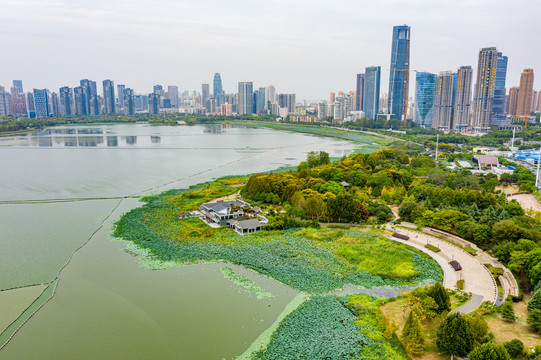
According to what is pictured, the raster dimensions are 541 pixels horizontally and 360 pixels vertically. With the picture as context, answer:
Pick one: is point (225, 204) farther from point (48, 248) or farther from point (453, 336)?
point (453, 336)

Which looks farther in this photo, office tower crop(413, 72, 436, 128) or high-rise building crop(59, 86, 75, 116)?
high-rise building crop(59, 86, 75, 116)

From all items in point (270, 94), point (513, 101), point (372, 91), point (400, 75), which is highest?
point (400, 75)

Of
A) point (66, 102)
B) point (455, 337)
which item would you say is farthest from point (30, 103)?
point (455, 337)

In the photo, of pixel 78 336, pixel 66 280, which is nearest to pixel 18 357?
pixel 78 336

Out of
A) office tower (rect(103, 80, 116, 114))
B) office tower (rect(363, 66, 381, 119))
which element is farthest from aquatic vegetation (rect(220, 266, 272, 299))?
office tower (rect(103, 80, 116, 114))

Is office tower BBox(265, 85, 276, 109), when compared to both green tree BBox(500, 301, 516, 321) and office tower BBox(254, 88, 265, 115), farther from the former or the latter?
green tree BBox(500, 301, 516, 321)

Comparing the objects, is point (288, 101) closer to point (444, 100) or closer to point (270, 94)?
point (270, 94)

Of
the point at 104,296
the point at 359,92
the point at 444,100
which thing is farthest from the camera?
the point at 359,92
